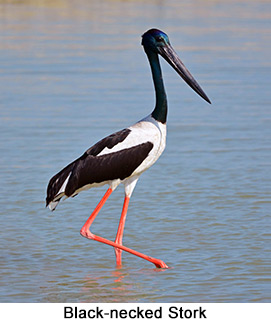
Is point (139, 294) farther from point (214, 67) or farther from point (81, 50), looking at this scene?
point (81, 50)

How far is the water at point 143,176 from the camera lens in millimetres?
6539

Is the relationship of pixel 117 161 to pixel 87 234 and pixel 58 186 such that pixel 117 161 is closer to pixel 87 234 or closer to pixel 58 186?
pixel 58 186

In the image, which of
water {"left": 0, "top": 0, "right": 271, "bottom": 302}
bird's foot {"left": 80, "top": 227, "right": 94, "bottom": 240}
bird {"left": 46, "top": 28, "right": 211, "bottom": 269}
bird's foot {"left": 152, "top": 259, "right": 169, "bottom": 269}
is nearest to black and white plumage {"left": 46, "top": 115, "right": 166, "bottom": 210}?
bird {"left": 46, "top": 28, "right": 211, "bottom": 269}

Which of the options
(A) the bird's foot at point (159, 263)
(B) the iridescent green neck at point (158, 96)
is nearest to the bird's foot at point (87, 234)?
(A) the bird's foot at point (159, 263)

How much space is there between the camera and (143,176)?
9.45 metres

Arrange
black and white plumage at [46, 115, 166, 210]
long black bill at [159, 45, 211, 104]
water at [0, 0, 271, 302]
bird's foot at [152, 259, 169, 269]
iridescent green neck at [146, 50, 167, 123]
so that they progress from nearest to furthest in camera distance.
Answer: water at [0, 0, 271, 302], bird's foot at [152, 259, 169, 269], black and white plumage at [46, 115, 166, 210], iridescent green neck at [146, 50, 167, 123], long black bill at [159, 45, 211, 104]

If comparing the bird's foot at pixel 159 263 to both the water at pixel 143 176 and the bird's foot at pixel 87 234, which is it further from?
the bird's foot at pixel 87 234

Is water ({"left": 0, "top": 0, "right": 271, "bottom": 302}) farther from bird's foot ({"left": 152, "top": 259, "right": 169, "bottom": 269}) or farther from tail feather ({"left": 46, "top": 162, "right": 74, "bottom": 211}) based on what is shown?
tail feather ({"left": 46, "top": 162, "right": 74, "bottom": 211})

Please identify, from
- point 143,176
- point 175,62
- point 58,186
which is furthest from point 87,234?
point 143,176

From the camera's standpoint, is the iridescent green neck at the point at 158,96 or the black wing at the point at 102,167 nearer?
the black wing at the point at 102,167

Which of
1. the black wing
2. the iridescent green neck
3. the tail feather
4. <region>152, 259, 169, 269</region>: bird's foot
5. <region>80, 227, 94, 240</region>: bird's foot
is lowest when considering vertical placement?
<region>152, 259, 169, 269</region>: bird's foot

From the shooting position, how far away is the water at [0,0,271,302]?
654 cm

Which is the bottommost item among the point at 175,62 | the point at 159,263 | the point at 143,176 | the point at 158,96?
the point at 159,263

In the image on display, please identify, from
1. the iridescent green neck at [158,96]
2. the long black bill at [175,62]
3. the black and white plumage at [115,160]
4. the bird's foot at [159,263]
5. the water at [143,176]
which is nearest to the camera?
the water at [143,176]
